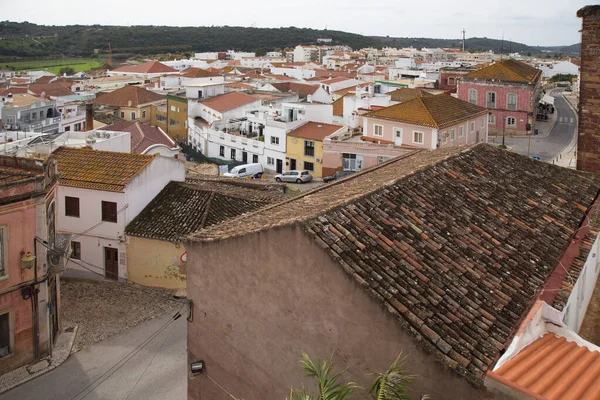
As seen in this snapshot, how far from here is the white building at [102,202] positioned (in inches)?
805

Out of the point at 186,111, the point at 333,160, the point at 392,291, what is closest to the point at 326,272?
the point at 392,291

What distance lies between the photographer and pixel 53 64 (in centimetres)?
12625

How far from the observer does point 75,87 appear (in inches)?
2933

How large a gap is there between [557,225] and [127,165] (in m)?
14.7

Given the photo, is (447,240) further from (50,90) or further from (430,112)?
(50,90)

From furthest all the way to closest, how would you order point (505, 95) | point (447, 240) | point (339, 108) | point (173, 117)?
1. point (173, 117)
2. point (339, 108)
3. point (505, 95)
4. point (447, 240)

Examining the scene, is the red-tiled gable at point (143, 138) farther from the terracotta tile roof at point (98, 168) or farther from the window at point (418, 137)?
the window at point (418, 137)

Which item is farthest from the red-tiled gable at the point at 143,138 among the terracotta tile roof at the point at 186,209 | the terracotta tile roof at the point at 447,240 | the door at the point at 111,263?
the terracotta tile roof at the point at 447,240

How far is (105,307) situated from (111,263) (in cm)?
251

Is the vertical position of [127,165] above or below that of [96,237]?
above

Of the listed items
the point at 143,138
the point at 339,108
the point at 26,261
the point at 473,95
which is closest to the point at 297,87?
the point at 339,108

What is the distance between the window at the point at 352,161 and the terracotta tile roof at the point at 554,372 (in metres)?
31.5

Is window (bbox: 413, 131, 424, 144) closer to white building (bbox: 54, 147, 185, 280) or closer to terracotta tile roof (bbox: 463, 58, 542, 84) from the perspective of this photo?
terracotta tile roof (bbox: 463, 58, 542, 84)

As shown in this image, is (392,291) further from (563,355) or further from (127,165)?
(127,165)
